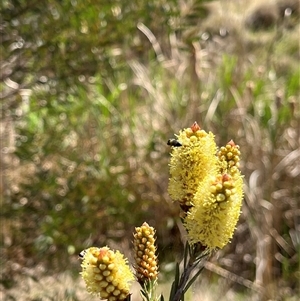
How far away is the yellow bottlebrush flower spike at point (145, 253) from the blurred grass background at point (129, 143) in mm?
1284

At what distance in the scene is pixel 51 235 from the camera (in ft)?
7.90

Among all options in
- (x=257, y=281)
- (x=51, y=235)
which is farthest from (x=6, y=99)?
(x=257, y=281)

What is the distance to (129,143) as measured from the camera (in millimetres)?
3020

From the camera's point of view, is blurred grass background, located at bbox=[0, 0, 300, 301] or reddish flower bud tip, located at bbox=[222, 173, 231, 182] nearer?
reddish flower bud tip, located at bbox=[222, 173, 231, 182]

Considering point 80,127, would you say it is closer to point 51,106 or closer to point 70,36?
point 51,106

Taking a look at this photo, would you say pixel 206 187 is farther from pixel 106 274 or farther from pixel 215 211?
pixel 106 274

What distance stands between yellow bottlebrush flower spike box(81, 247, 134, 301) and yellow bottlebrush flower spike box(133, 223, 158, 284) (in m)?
0.03

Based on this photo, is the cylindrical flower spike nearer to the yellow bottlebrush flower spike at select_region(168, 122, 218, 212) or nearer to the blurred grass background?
the yellow bottlebrush flower spike at select_region(168, 122, 218, 212)

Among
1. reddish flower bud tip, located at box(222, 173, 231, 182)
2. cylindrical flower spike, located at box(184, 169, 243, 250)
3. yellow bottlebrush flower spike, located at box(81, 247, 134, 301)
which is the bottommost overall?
yellow bottlebrush flower spike, located at box(81, 247, 134, 301)

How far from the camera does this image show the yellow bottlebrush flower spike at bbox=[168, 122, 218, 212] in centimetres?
75

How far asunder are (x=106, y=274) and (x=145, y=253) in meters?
0.08

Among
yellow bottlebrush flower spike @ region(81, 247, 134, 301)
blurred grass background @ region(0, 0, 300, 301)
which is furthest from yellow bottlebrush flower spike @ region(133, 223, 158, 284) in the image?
blurred grass background @ region(0, 0, 300, 301)

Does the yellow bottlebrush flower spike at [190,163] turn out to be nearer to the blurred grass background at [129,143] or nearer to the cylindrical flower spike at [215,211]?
the cylindrical flower spike at [215,211]

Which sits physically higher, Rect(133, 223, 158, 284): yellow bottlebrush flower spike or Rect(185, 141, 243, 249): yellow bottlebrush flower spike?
Rect(185, 141, 243, 249): yellow bottlebrush flower spike
